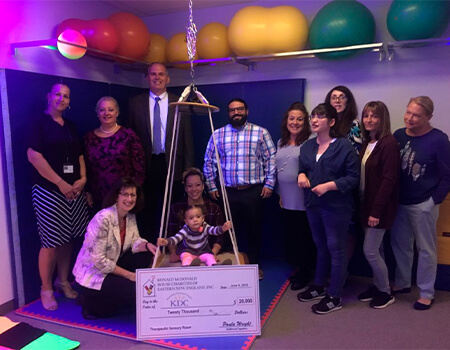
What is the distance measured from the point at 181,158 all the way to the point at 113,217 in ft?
2.95

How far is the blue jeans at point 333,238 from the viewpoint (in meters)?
2.67

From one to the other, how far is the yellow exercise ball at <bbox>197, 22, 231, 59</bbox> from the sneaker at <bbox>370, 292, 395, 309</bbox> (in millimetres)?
2401

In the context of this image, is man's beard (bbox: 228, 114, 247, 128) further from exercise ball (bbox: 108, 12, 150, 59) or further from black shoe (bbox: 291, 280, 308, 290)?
black shoe (bbox: 291, 280, 308, 290)

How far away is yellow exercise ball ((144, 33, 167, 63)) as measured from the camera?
378 cm

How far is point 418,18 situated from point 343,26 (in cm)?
52

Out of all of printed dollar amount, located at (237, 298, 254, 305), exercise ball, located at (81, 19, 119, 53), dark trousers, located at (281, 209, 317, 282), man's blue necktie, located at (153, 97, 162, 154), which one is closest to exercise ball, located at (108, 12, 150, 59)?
exercise ball, located at (81, 19, 119, 53)

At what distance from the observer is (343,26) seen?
3.02 metres

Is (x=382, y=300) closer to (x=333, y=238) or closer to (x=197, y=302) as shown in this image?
(x=333, y=238)

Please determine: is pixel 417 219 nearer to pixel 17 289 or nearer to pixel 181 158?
pixel 181 158

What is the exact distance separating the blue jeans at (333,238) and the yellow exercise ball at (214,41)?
1673mm

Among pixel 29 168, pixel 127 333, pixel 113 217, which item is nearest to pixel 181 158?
pixel 113 217

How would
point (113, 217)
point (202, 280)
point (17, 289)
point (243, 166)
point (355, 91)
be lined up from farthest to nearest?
point (355, 91)
point (243, 166)
point (17, 289)
point (113, 217)
point (202, 280)

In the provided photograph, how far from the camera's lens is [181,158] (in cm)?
339

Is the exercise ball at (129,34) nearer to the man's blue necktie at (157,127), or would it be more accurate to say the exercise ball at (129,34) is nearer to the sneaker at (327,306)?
the man's blue necktie at (157,127)
